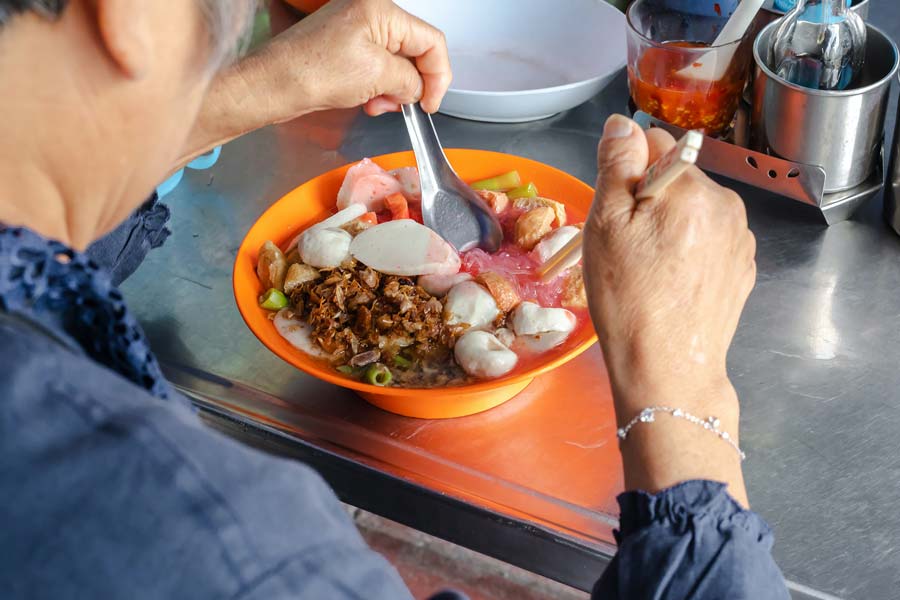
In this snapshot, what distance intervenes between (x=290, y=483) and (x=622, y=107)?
115 centimetres

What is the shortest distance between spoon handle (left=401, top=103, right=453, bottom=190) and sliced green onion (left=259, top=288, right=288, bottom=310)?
249 mm

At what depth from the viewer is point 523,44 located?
1.60 metres

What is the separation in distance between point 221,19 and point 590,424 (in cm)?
65

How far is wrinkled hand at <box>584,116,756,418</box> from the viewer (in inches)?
32.5

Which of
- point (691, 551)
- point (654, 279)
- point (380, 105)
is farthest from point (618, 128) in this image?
Answer: point (380, 105)

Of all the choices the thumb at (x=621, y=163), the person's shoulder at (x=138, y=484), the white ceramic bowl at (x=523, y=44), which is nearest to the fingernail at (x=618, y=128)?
the thumb at (x=621, y=163)

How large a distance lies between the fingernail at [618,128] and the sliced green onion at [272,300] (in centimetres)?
45

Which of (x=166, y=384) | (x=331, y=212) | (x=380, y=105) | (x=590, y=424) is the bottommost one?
(x=590, y=424)

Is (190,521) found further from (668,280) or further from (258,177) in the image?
(258,177)

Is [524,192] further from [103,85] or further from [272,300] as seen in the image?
[103,85]

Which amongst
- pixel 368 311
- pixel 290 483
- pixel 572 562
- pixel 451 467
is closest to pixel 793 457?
pixel 572 562

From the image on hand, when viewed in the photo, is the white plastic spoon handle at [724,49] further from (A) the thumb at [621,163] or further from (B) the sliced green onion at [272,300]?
(B) the sliced green onion at [272,300]

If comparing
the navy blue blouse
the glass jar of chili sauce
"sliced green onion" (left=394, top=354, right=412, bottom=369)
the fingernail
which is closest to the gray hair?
the navy blue blouse

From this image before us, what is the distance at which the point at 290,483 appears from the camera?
526mm
